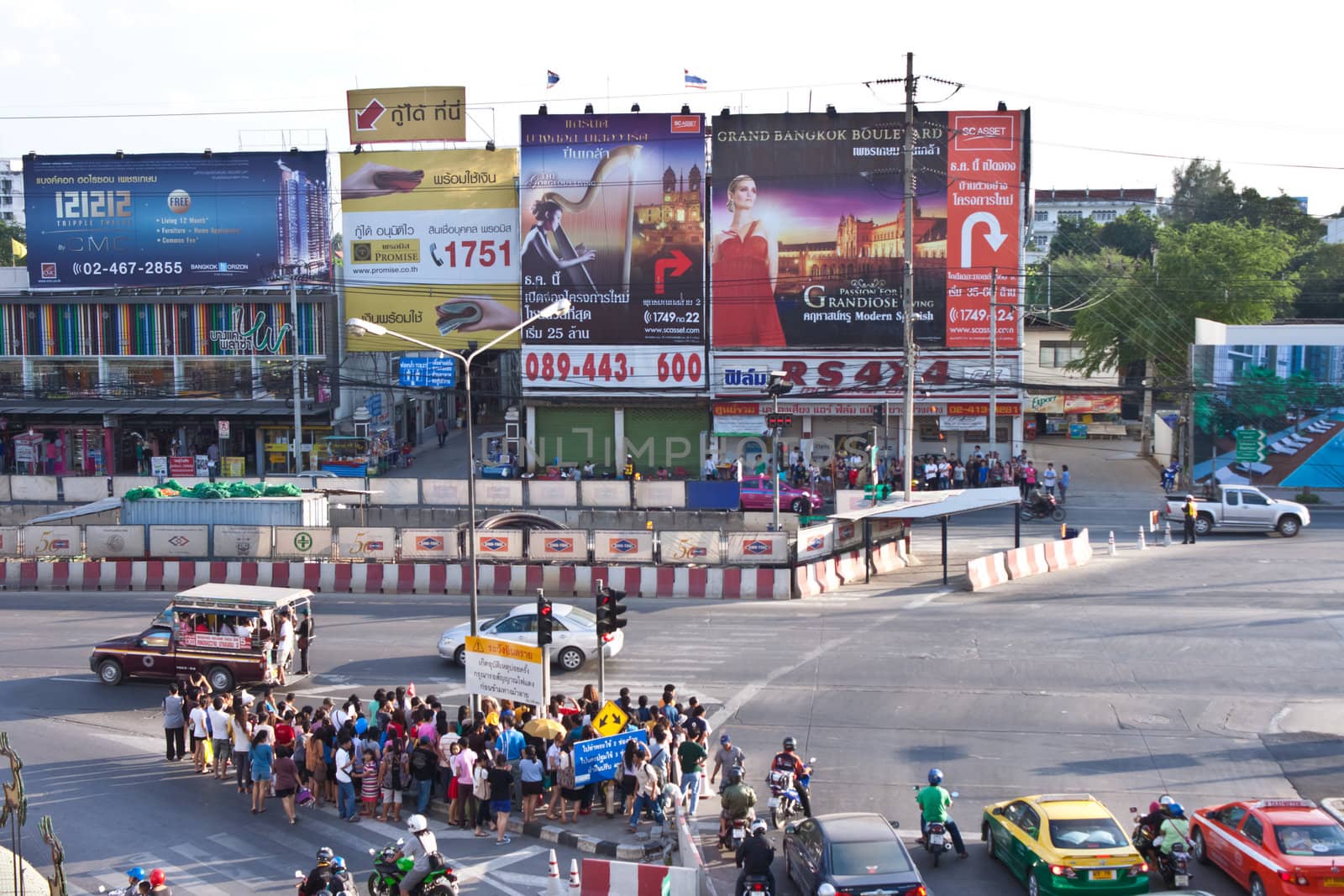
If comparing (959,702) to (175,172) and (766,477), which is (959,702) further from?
(175,172)

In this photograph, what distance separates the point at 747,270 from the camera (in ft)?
167

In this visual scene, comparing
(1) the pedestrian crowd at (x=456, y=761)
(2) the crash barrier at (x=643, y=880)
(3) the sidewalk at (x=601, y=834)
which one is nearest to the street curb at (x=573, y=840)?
(3) the sidewalk at (x=601, y=834)

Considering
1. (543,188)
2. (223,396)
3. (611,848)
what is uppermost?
(543,188)

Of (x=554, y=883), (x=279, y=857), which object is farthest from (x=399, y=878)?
(x=279, y=857)

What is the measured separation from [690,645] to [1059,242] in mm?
98453

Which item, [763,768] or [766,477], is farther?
[766,477]

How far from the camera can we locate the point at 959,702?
21781mm

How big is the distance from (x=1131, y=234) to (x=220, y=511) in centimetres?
9342

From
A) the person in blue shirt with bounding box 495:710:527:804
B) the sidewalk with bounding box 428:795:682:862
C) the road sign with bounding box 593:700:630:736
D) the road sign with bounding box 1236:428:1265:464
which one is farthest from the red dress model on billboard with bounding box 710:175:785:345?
the person in blue shirt with bounding box 495:710:527:804

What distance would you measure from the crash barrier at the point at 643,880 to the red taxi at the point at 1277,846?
6.13 metres

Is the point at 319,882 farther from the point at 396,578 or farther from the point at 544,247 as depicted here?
the point at 544,247

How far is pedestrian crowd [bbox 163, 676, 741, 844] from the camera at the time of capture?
55.0 feet

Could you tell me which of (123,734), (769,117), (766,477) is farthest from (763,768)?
(769,117)

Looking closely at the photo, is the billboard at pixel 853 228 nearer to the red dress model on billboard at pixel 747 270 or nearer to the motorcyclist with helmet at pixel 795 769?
the red dress model on billboard at pixel 747 270
